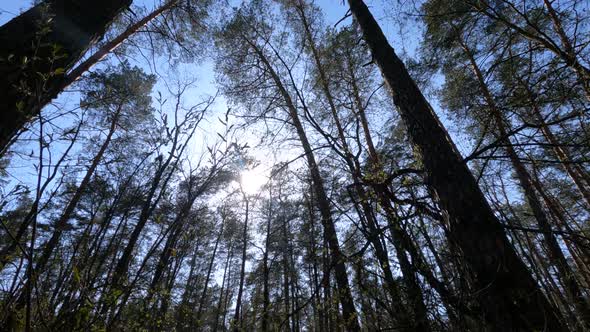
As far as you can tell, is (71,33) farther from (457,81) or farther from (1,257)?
(457,81)

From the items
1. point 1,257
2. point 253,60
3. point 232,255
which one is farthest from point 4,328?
point 232,255

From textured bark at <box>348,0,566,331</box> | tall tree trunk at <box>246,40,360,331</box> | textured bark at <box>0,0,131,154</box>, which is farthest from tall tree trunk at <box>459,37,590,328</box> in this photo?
textured bark at <box>0,0,131,154</box>

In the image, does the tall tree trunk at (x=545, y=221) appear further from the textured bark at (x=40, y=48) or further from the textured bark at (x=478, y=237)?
the textured bark at (x=40, y=48)

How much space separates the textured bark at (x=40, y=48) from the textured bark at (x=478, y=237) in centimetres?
209

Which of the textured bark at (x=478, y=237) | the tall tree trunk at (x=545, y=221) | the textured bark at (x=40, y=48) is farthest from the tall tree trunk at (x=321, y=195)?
the textured bark at (x=40, y=48)

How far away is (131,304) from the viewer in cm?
189

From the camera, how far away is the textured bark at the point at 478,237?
1.08 metres

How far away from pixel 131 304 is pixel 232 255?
18894mm

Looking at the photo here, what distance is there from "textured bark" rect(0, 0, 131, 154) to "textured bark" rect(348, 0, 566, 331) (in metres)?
2.09

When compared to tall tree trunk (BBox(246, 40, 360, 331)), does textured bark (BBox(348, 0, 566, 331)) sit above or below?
below

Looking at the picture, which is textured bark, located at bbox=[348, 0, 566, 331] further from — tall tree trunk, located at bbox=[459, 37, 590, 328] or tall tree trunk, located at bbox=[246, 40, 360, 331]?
tall tree trunk, located at bbox=[246, 40, 360, 331]

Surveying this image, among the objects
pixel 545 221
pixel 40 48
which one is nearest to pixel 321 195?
pixel 545 221

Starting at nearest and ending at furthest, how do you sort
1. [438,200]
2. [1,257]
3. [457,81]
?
[1,257] → [438,200] → [457,81]

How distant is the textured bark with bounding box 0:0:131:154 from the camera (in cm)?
126
